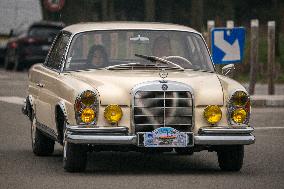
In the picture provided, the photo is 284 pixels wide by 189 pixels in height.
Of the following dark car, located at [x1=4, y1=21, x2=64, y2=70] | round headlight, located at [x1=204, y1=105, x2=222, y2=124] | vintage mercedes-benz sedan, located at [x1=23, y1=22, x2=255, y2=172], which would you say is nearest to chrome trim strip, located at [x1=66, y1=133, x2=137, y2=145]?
vintage mercedes-benz sedan, located at [x1=23, y1=22, x2=255, y2=172]

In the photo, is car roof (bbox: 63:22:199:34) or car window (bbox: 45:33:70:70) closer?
car roof (bbox: 63:22:199:34)

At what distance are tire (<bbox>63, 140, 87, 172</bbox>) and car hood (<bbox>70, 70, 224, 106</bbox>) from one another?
0.52 m

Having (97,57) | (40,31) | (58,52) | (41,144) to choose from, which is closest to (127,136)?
(97,57)

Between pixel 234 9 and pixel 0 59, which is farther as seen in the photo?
pixel 234 9

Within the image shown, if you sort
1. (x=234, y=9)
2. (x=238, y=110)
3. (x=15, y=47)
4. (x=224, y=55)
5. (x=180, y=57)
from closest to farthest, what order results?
(x=238, y=110) < (x=180, y=57) < (x=224, y=55) < (x=15, y=47) < (x=234, y=9)

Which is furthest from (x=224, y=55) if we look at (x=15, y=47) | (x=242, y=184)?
(x=15, y=47)

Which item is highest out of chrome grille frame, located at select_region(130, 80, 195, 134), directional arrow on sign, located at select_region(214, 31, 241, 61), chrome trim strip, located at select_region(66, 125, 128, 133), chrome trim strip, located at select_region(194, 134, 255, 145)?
chrome grille frame, located at select_region(130, 80, 195, 134)

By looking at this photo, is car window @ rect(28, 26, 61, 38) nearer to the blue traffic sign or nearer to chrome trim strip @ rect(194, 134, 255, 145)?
the blue traffic sign

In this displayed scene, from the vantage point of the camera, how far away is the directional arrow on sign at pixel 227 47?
85.7ft

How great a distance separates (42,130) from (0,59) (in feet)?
105

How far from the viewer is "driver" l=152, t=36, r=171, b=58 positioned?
1495cm

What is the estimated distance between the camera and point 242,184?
1285cm

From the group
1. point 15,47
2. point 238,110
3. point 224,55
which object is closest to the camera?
point 238,110

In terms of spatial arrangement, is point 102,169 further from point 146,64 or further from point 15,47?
point 15,47
